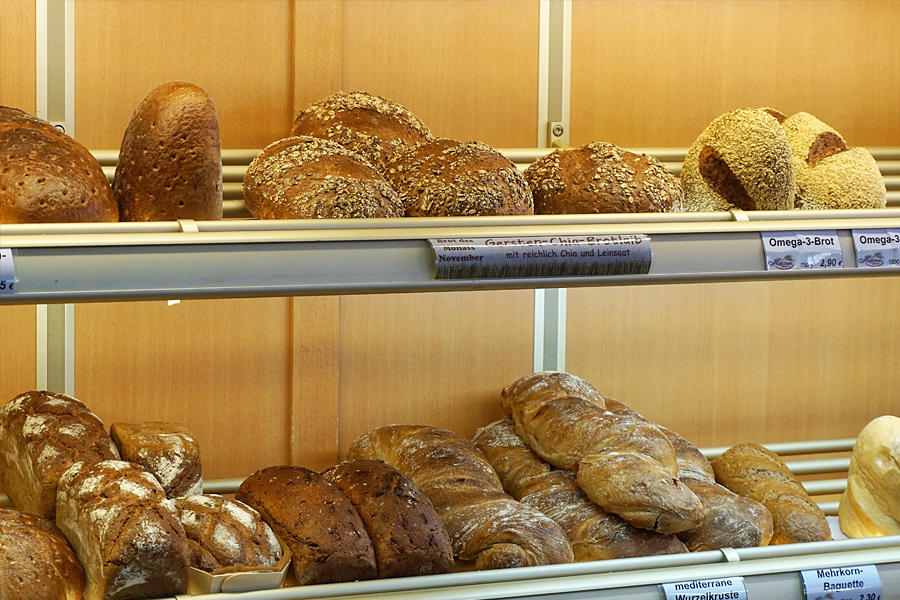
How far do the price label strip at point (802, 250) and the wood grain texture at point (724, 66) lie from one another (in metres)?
0.71

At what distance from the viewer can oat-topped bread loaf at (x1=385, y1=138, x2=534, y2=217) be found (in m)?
1.30

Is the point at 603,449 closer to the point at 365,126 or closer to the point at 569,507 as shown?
the point at 569,507

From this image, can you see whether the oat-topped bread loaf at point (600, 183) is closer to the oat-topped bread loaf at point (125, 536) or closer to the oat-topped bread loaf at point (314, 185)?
the oat-topped bread loaf at point (314, 185)

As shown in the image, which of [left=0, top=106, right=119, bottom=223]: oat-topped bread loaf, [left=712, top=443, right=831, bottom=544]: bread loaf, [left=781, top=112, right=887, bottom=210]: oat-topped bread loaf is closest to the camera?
[left=0, top=106, right=119, bottom=223]: oat-topped bread loaf

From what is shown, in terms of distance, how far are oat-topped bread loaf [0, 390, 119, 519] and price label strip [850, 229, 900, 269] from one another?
3.17ft

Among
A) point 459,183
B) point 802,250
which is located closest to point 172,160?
point 459,183

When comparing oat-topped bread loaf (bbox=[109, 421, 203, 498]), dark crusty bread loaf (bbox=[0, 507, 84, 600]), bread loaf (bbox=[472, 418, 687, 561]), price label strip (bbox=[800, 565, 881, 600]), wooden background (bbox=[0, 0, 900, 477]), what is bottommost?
price label strip (bbox=[800, 565, 881, 600])

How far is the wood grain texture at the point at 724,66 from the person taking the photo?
196cm

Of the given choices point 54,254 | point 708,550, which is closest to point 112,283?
point 54,254

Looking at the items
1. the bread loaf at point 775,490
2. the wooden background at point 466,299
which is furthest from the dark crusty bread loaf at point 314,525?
the bread loaf at point 775,490

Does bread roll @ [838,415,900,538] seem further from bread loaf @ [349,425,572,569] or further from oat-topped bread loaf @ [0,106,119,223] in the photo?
oat-topped bread loaf @ [0,106,119,223]

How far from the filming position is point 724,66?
203cm

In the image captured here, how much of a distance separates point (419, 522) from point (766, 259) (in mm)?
529

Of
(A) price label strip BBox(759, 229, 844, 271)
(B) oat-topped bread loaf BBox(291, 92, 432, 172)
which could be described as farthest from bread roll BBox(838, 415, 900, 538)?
(B) oat-topped bread loaf BBox(291, 92, 432, 172)
